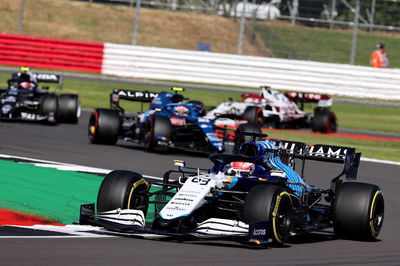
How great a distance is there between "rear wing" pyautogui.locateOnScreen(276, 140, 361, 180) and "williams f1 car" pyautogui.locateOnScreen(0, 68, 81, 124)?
41.2 feet

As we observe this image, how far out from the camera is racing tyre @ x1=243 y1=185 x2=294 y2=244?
32.3 ft

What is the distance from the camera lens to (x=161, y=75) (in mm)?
35344

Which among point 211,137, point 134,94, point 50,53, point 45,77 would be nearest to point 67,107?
point 45,77

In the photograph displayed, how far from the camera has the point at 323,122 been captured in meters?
27.5

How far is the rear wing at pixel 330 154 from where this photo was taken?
1211cm

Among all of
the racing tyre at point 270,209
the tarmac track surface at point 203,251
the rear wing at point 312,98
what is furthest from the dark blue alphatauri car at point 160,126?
the racing tyre at point 270,209

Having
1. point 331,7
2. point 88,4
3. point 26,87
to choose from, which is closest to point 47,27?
point 88,4

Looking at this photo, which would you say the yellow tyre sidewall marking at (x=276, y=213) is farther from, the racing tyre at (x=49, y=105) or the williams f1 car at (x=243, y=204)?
the racing tyre at (x=49, y=105)

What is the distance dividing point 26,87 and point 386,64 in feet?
56.0

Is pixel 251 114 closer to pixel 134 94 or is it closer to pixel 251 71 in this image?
pixel 134 94

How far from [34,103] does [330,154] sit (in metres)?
13.6

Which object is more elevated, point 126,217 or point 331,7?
point 331,7

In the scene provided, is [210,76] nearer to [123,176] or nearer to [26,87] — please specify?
[26,87]

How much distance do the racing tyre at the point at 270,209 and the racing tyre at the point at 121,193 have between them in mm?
1457
